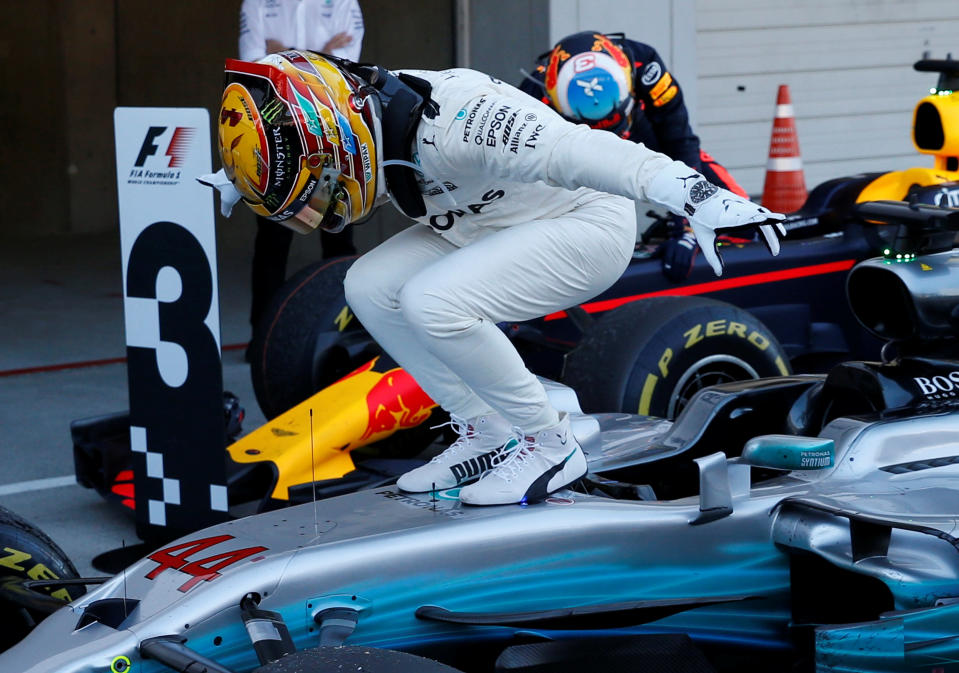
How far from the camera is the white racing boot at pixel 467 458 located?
3156 mm

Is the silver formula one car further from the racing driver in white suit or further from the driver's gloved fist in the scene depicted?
the driver's gloved fist

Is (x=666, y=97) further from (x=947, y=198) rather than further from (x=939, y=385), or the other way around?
(x=939, y=385)

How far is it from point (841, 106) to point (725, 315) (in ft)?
21.1

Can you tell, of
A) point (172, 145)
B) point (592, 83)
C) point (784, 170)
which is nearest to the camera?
point (172, 145)

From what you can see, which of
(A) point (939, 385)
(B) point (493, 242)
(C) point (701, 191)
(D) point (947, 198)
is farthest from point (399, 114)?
(D) point (947, 198)

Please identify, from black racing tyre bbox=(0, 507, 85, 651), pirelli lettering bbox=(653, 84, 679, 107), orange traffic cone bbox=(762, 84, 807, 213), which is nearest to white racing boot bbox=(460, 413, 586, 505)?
black racing tyre bbox=(0, 507, 85, 651)

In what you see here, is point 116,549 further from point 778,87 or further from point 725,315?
point 778,87

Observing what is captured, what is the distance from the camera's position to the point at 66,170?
11.3 m

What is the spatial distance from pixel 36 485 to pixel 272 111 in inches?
99.5

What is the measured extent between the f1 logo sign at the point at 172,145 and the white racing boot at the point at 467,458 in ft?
3.84

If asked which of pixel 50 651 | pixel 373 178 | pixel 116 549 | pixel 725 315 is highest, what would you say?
pixel 373 178

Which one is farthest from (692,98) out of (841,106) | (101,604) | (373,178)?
(101,604)

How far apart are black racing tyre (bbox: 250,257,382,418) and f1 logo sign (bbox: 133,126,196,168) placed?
1.12 m

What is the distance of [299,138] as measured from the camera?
112 inches
